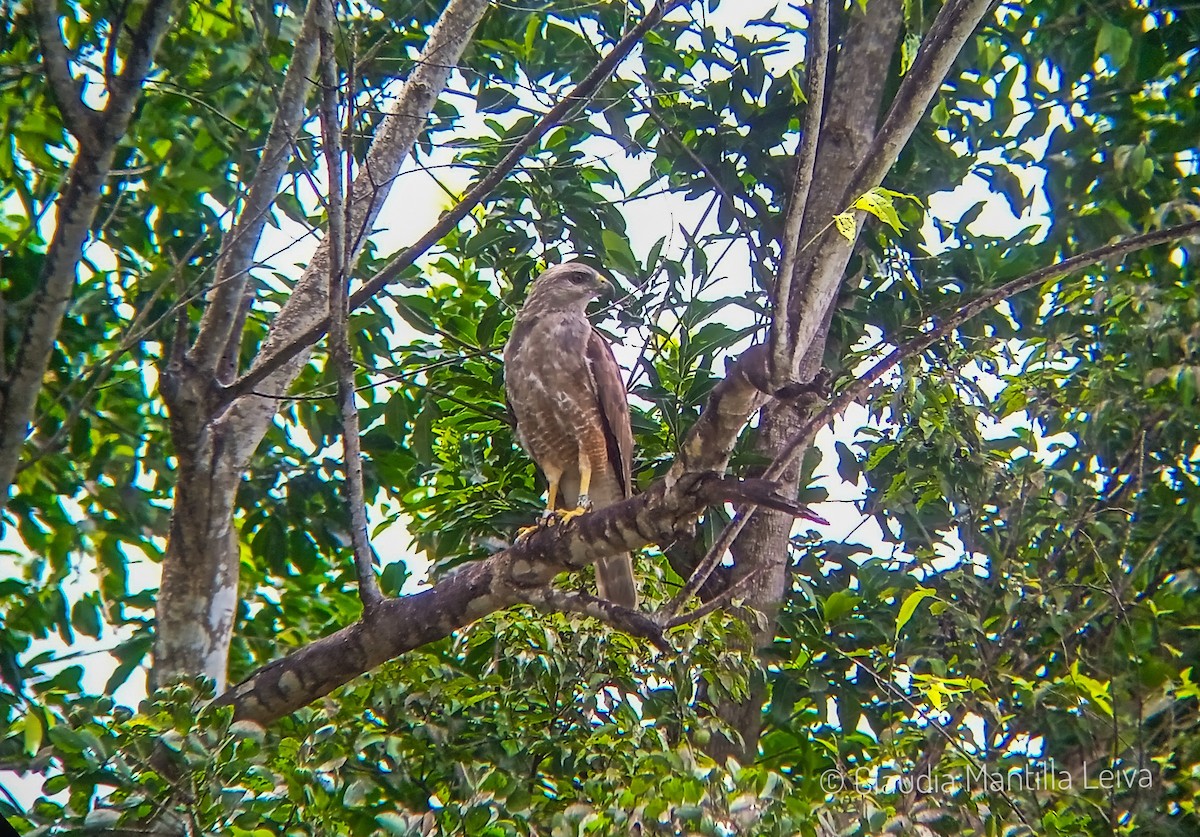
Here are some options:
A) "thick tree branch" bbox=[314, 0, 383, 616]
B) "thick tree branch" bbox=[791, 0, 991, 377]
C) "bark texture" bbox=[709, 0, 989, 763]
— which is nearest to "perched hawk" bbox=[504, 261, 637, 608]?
"bark texture" bbox=[709, 0, 989, 763]

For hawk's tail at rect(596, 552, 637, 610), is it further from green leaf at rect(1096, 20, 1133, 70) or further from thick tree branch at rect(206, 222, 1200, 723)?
green leaf at rect(1096, 20, 1133, 70)

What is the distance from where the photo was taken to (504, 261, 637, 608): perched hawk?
262 centimetres

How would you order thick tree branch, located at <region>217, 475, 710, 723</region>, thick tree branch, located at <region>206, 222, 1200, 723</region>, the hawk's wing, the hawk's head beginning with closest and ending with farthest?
thick tree branch, located at <region>206, 222, 1200, 723</region> → thick tree branch, located at <region>217, 475, 710, 723</region> → the hawk's wing → the hawk's head

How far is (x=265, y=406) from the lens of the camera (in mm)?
2277

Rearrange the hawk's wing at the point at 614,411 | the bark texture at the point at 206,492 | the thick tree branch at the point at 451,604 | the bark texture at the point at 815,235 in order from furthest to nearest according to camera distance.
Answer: the hawk's wing at the point at 614,411
the bark texture at the point at 815,235
the bark texture at the point at 206,492
the thick tree branch at the point at 451,604

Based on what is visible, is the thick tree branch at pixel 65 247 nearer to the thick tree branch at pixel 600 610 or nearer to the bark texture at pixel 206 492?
the bark texture at pixel 206 492

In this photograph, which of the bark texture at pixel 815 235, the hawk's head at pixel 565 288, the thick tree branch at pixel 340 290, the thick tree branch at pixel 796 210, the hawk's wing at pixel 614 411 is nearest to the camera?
the thick tree branch at pixel 796 210

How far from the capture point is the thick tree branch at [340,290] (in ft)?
5.59

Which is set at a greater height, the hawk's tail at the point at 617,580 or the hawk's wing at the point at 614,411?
the hawk's wing at the point at 614,411

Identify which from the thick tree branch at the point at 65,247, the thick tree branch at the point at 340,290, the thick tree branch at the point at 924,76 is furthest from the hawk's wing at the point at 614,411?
the thick tree branch at the point at 65,247

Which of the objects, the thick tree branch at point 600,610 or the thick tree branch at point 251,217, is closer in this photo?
the thick tree branch at point 600,610

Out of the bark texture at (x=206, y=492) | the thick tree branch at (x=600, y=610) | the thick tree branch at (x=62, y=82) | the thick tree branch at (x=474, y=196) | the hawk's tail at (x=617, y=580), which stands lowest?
the thick tree branch at (x=600, y=610)

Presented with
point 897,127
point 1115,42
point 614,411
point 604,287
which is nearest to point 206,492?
point 614,411

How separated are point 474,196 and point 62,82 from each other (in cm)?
68
